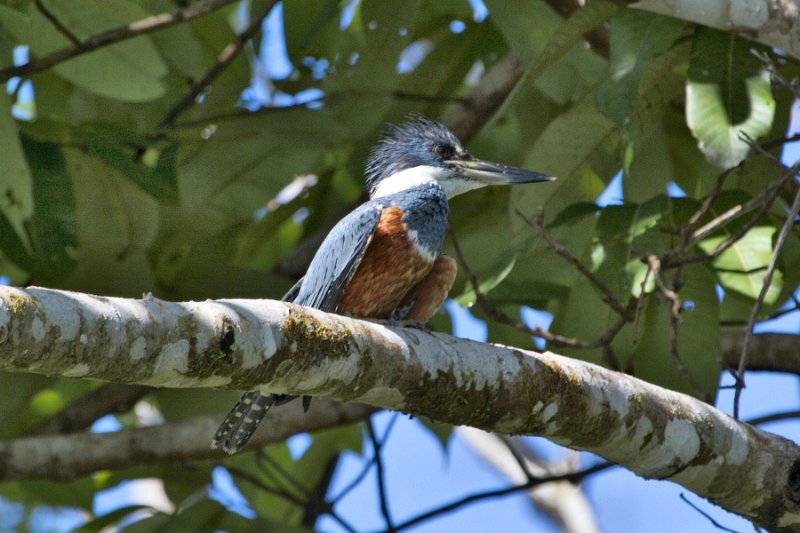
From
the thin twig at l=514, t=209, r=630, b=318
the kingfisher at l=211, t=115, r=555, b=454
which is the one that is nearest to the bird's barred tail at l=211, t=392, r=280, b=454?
the kingfisher at l=211, t=115, r=555, b=454

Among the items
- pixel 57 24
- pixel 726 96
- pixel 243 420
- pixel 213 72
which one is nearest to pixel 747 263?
pixel 726 96

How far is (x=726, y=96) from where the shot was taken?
331 centimetres

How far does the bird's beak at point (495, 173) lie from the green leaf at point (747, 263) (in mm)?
653

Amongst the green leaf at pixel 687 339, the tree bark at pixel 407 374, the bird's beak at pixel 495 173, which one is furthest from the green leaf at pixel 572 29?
the tree bark at pixel 407 374

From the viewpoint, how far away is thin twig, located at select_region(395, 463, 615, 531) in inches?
156

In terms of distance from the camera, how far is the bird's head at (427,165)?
4.03 metres

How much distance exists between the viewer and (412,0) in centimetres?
426

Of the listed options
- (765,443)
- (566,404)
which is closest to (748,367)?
(765,443)

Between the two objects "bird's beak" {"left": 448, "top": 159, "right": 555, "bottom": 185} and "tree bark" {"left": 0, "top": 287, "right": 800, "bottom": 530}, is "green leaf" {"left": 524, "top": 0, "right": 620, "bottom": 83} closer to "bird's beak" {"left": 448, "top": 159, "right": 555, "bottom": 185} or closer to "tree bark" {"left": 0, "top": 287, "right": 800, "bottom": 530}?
"bird's beak" {"left": 448, "top": 159, "right": 555, "bottom": 185}

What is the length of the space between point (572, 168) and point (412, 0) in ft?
Result: 3.40

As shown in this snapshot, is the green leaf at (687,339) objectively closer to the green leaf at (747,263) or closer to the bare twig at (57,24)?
the green leaf at (747,263)

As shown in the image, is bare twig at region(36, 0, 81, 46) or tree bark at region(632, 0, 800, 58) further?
bare twig at region(36, 0, 81, 46)

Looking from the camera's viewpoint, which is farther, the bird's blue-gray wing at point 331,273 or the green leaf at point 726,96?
the green leaf at point 726,96

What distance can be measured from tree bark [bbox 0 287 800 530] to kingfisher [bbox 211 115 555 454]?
0.52 metres
